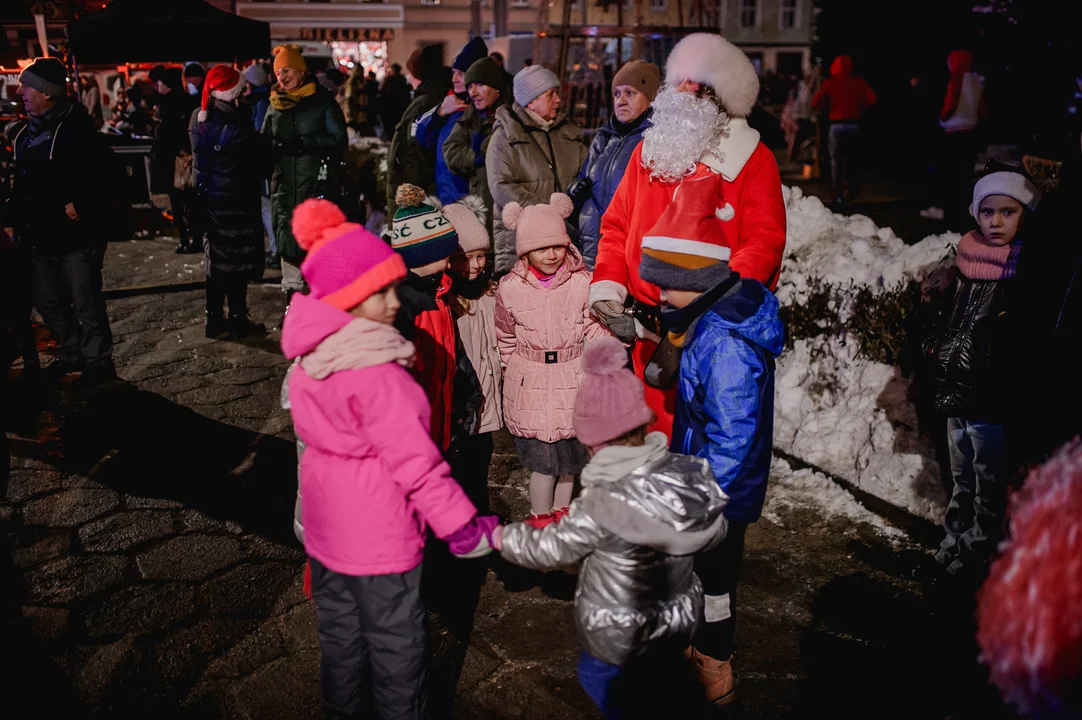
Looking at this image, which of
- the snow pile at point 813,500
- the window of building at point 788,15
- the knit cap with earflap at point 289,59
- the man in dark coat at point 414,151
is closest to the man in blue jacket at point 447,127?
the man in dark coat at point 414,151

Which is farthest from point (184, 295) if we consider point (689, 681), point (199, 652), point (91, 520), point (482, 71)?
point (689, 681)

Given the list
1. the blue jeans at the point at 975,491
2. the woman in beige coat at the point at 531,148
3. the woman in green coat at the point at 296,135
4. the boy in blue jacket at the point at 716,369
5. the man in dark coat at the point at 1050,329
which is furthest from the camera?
the woman in green coat at the point at 296,135

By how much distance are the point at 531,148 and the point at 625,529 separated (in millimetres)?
3801

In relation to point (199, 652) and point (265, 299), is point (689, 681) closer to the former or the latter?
point (199, 652)

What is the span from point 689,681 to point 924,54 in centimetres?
1581

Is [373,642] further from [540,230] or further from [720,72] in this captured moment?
[720,72]

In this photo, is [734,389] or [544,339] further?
[544,339]

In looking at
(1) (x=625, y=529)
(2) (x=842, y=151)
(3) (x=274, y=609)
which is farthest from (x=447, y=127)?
(2) (x=842, y=151)

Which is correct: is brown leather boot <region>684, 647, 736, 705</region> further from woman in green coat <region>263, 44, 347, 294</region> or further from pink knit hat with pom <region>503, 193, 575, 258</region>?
woman in green coat <region>263, 44, 347, 294</region>

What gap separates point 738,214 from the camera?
3.53 meters

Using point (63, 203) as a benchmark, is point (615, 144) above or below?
above

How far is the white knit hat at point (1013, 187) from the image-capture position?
356 centimetres

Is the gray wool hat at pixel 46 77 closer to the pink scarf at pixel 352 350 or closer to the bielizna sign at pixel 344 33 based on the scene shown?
the pink scarf at pixel 352 350

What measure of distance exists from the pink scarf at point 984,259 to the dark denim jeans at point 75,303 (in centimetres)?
568
